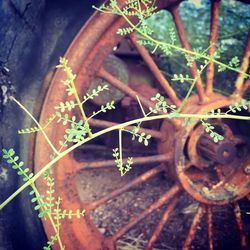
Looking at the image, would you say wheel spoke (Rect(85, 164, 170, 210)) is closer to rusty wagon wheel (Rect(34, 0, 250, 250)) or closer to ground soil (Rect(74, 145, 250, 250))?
rusty wagon wheel (Rect(34, 0, 250, 250))

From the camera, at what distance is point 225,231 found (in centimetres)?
244

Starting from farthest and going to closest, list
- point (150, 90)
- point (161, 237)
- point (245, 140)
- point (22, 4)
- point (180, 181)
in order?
point (150, 90)
point (161, 237)
point (245, 140)
point (180, 181)
point (22, 4)

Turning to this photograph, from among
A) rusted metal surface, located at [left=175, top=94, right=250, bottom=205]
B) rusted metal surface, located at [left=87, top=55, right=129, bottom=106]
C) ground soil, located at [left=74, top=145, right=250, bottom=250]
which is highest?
rusted metal surface, located at [left=87, top=55, right=129, bottom=106]

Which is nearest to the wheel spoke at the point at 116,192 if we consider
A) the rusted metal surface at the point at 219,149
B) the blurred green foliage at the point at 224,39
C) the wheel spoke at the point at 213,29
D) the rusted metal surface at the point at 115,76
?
the rusted metal surface at the point at 219,149

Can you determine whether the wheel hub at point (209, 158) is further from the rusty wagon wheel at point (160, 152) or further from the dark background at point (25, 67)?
the dark background at point (25, 67)

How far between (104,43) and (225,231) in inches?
62.7

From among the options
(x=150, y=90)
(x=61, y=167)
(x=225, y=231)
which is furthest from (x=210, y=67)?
(x=225, y=231)

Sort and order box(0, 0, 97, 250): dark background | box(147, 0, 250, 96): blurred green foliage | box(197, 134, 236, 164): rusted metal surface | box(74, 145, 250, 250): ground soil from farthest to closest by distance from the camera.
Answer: box(147, 0, 250, 96): blurred green foliage
box(74, 145, 250, 250): ground soil
box(197, 134, 236, 164): rusted metal surface
box(0, 0, 97, 250): dark background

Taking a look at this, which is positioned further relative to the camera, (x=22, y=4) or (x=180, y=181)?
(x=180, y=181)

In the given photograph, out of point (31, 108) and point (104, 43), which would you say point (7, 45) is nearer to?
point (31, 108)

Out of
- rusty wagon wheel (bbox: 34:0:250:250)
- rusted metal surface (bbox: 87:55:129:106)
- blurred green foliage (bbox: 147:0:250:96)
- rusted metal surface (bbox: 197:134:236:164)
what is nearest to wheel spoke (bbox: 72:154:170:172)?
rusty wagon wheel (bbox: 34:0:250:250)

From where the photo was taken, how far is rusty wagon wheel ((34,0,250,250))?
1.58m

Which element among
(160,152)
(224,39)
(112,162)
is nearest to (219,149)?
(160,152)

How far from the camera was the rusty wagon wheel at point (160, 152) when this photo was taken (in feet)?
5.18
